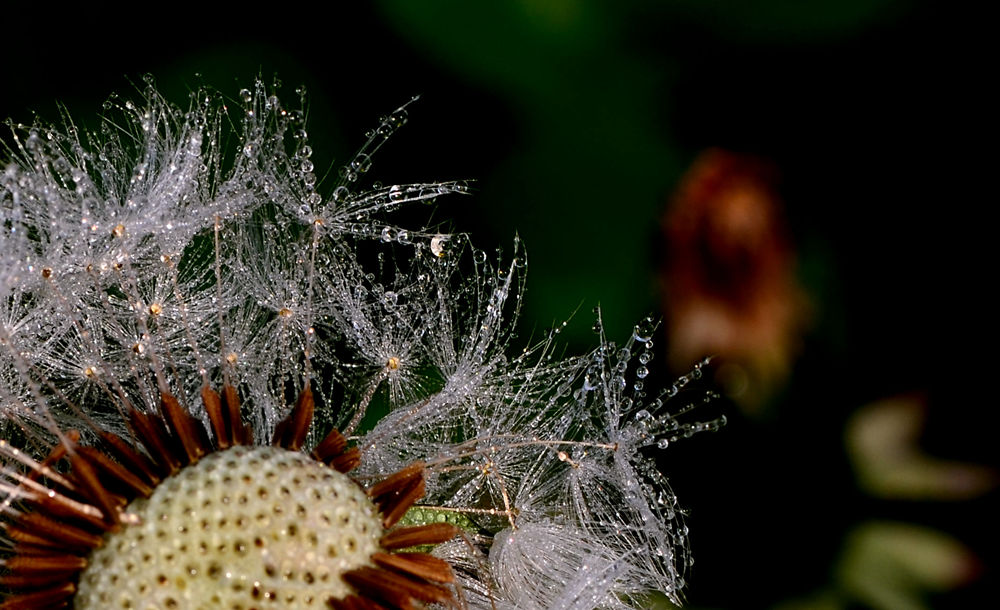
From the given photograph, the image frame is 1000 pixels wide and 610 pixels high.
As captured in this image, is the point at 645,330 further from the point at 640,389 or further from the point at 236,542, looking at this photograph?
the point at 236,542

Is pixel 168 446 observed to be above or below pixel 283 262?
below

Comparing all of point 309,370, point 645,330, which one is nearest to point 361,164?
point 309,370

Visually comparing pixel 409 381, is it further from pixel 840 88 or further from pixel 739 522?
pixel 840 88

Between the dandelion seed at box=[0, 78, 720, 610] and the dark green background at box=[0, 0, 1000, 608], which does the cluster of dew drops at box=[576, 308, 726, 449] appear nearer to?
the dandelion seed at box=[0, 78, 720, 610]

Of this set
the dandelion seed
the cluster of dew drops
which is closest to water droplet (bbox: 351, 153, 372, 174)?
the dandelion seed

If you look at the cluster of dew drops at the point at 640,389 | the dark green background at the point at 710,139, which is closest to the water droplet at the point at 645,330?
the cluster of dew drops at the point at 640,389

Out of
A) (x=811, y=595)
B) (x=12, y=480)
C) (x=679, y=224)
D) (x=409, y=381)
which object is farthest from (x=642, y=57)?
(x=12, y=480)

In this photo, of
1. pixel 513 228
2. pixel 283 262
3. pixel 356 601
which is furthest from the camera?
pixel 513 228
